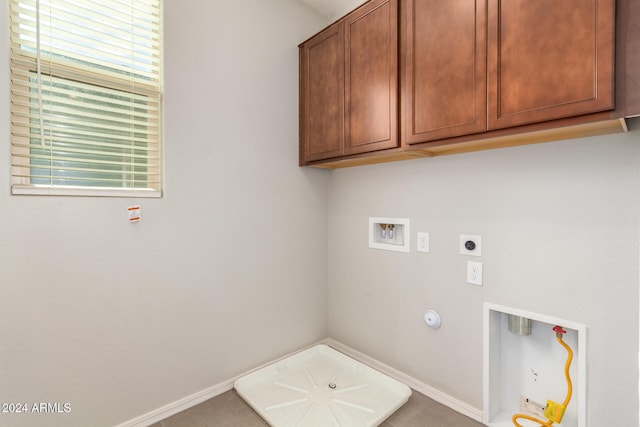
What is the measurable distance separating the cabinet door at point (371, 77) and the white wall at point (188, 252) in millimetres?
547

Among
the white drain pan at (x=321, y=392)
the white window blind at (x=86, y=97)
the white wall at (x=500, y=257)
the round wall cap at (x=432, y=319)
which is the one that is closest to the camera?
the white wall at (x=500, y=257)

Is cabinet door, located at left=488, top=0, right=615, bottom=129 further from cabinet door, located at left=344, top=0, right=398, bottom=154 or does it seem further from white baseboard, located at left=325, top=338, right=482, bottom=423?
white baseboard, located at left=325, top=338, right=482, bottom=423

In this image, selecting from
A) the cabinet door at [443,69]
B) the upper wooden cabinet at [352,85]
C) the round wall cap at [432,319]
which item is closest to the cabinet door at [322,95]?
the upper wooden cabinet at [352,85]

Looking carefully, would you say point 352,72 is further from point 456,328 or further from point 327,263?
point 456,328

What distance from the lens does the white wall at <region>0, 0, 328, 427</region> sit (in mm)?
1375

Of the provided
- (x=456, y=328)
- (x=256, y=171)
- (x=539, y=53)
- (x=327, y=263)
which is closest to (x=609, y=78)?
(x=539, y=53)

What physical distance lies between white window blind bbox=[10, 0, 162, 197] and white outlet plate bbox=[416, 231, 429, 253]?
61.5 inches

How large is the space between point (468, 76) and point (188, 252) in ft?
5.69

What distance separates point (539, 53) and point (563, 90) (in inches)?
7.0

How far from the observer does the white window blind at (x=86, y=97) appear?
4.48ft

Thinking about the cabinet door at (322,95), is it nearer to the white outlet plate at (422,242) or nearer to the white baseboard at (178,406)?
the white outlet plate at (422,242)

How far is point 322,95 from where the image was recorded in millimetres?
2096

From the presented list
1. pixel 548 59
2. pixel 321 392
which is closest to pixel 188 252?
pixel 321 392

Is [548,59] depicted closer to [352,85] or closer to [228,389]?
[352,85]
